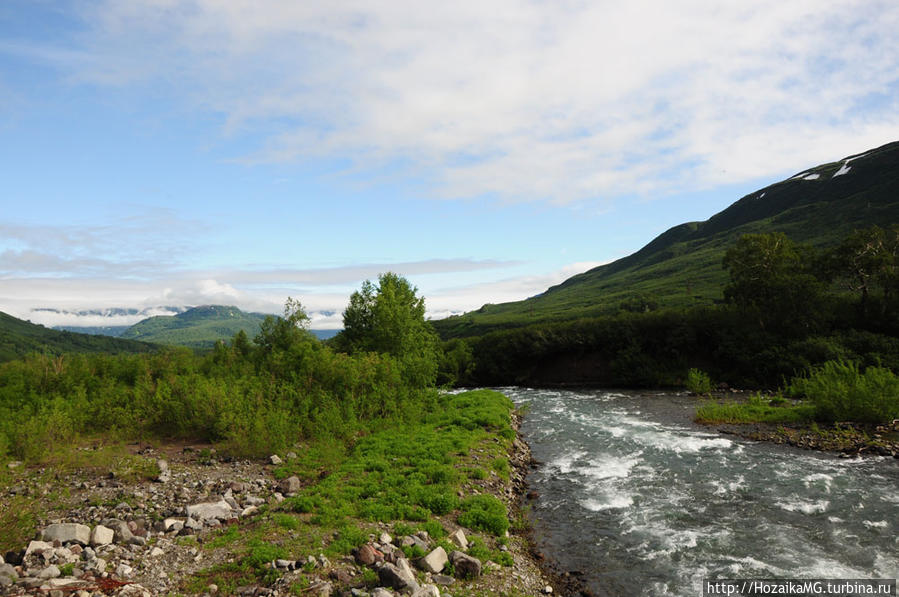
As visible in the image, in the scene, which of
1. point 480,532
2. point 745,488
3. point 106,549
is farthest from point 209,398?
point 745,488

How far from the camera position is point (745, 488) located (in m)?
23.0

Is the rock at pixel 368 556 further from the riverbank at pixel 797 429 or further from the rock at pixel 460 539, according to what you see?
the riverbank at pixel 797 429

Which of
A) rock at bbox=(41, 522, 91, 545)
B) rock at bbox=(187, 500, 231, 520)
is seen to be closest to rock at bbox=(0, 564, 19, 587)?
rock at bbox=(41, 522, 91, 545)

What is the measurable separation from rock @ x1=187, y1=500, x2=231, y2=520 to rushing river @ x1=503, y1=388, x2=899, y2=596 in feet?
40.0

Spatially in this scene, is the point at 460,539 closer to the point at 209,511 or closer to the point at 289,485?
the point at 289,485

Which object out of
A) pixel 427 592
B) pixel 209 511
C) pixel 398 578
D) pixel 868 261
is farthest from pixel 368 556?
pixel 868 261

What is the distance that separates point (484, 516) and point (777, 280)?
67572 millimetres

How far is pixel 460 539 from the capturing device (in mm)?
15719

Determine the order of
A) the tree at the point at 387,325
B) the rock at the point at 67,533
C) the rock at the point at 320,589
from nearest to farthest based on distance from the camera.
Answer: the rock at the point at 320,589 → the rock at the point at 67,533 → the tree at the point at 387,325

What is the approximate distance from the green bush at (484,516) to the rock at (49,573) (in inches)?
481

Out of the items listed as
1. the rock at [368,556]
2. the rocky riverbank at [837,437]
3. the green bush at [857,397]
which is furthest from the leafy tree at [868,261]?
the rock at [368,556]

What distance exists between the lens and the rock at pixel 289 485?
65.3 ft

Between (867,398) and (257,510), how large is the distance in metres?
40.3

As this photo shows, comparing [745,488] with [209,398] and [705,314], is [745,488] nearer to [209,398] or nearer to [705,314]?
[209,398]
